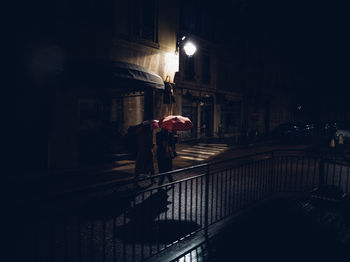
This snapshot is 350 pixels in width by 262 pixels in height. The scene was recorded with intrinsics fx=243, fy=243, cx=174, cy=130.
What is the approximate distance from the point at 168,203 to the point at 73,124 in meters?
Answer: 5.83

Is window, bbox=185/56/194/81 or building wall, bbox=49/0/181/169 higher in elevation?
window, bbox=185/56/194/81

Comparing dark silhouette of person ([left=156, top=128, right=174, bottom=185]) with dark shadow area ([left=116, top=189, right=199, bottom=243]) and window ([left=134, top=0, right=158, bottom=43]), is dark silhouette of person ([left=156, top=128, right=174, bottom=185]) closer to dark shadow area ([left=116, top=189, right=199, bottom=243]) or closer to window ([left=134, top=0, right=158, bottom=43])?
dark shadow area ([left=116, top=189, right=199, bottom=243])

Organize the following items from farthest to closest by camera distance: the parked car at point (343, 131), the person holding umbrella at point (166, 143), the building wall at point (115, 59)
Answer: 1. the parked car at point (343, 131)
2. the building wall at point (115, 59)
3. the person holding umbrella at point (166, 143)

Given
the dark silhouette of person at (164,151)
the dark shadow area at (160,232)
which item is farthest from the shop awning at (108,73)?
the dark shadow area at (160,232)

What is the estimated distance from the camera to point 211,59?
23.9 meters

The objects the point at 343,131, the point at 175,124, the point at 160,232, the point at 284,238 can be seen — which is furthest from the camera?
the point at 343,131

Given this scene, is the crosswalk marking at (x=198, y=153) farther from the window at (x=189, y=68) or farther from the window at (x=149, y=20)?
the window at (x=189, y=68)

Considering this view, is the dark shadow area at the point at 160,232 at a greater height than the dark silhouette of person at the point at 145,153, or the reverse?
the dark silhouette of person at the point at 145,153

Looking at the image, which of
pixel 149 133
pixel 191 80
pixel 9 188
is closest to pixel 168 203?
pixel 149 133

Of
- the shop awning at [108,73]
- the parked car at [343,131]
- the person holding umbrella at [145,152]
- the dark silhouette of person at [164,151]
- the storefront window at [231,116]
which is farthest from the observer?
the storefront window at [231,116]

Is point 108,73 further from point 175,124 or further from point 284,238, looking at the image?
point 284,238

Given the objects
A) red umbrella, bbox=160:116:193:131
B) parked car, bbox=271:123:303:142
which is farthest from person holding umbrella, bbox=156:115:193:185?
parked car, bbox=271:123:303:142

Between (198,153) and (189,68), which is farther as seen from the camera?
(189,68)

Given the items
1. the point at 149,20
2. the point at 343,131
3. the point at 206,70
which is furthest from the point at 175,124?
the point at 206,70
